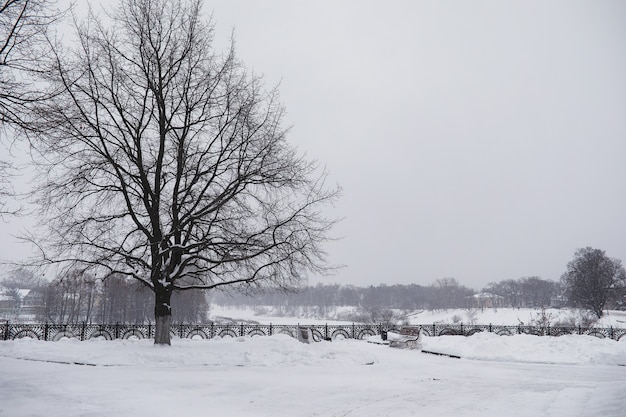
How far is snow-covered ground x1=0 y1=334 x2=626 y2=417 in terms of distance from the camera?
7.91 metres

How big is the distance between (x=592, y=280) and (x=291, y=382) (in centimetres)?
8663

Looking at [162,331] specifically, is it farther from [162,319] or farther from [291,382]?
[291,382]

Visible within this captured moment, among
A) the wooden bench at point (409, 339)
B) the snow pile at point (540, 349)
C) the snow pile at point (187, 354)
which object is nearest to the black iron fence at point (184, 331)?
the wooden bench at point (409, 339)

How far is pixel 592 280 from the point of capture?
265ft

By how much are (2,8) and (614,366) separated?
2220 centimetres

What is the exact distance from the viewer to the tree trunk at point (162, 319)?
15.7 meters

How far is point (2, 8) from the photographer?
8477 mm

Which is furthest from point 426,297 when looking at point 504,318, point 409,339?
point 409,339

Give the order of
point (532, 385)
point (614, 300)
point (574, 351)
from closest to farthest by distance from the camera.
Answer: point (532, 385)
point (574, 351)
point (614, 300)

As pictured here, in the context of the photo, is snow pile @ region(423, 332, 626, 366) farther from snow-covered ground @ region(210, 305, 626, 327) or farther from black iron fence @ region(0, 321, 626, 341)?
snow-covered ground @ region(210, 305, 626, 327)

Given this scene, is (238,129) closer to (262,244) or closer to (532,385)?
(262,244)

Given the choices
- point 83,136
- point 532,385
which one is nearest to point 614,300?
point 532,385

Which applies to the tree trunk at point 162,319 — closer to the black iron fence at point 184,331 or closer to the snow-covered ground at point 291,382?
the snow-covered ground at point 291,382

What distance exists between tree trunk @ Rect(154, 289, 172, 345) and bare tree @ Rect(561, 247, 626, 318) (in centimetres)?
8454
